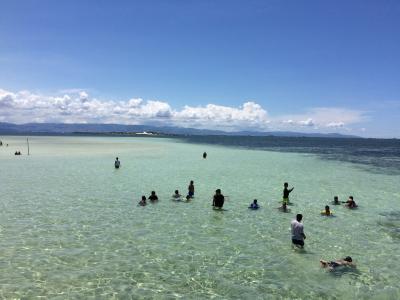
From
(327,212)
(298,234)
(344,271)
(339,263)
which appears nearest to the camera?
(344,271)

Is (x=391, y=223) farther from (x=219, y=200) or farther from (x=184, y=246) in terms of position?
(x=184, y=246)

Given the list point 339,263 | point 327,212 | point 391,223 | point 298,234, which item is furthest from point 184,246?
point 391,223

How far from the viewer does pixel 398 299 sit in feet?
46.8

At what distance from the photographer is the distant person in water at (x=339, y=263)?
16.9 m

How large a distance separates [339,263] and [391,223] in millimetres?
10994

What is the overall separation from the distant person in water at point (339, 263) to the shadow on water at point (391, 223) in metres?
6.57

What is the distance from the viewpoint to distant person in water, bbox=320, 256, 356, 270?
55.6ft

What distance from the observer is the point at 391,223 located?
25625 millimetres

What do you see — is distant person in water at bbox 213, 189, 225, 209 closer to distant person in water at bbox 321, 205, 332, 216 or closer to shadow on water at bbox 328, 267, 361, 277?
distant person in water at bbox 321, 205, 332, 216

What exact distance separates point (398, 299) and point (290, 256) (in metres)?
5.28

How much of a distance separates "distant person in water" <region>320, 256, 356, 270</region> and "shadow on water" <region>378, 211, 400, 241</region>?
6571 mm

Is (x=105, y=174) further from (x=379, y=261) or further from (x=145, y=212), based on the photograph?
(x=379, y=261)

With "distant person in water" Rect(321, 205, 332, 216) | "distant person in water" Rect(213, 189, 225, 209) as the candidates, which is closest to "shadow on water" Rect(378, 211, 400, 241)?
"distant person in water" Rect(321, 205, 332, 216)

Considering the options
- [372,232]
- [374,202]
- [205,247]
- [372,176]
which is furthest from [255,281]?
[372,176]
